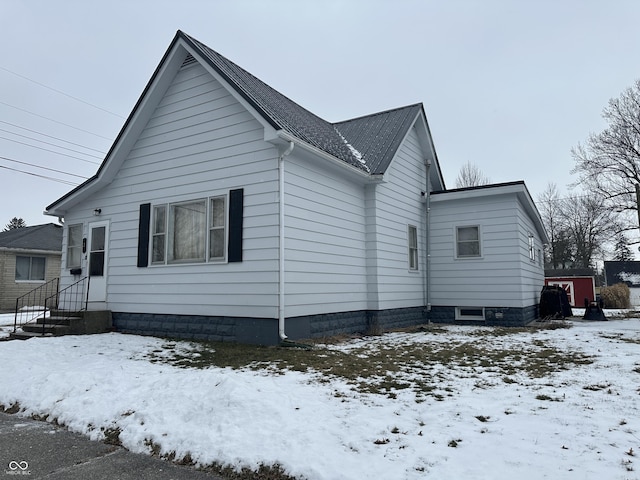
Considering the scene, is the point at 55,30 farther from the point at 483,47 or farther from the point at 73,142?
the point at 483,47

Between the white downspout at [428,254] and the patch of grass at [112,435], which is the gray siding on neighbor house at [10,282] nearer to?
the white downspout at [428,254]

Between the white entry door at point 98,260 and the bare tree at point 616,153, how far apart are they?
29.9 m

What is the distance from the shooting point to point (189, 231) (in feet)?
31.5

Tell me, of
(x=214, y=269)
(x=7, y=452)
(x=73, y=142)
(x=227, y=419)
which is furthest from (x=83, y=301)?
(x=73, y=142)

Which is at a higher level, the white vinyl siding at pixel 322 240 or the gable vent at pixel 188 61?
the gable vent at pixel 188 61

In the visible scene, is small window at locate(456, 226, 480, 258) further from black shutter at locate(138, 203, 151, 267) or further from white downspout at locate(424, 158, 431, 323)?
black shutter at locate(138, 203, 151, 267)

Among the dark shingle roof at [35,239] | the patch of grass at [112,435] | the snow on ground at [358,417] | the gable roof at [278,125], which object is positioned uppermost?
the gable roof at [278,125]

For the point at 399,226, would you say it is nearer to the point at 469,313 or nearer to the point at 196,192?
the point at 469,313

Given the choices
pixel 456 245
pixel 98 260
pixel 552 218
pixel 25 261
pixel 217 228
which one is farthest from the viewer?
pixel 552 218

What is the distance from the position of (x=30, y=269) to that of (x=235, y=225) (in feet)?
63.2

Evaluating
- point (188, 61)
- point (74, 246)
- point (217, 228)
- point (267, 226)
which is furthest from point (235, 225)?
point (74, 246)

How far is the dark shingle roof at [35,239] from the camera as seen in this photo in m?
21.8

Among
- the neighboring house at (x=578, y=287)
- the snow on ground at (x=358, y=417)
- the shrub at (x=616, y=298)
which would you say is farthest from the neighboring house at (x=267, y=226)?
the shrub at (x=616, y=298)

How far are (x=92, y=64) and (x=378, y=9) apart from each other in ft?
43.1
